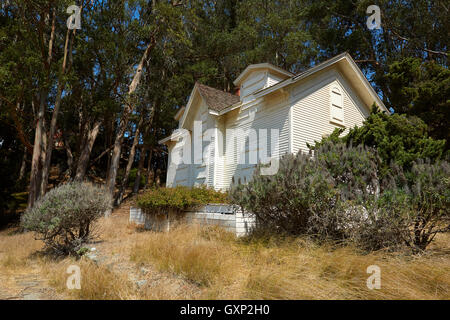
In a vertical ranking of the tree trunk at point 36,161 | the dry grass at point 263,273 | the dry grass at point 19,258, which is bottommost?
the dry grass at point 19,258

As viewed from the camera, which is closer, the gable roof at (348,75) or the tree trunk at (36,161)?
the gable roof at (348,75)

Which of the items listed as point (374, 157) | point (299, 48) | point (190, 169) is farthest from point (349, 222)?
point (299, 48)

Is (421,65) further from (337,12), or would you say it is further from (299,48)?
(337,12)

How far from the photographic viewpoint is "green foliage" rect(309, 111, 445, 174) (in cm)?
688

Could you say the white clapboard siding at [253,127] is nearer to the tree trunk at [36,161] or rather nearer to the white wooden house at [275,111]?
the white wooden house at [275,111]

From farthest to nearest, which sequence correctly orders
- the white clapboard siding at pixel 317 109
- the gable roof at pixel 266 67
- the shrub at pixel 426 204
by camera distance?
1. the gable roof at pixel 266 67
2. the white clapboard siding at pixel 317 109
3. the shrub at pixel 426 204

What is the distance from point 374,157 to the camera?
6.12 meters

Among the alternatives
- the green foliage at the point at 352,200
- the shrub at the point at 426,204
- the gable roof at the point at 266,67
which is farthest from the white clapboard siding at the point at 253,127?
the shrub at the point at 426,204

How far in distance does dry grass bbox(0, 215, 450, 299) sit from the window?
814cm

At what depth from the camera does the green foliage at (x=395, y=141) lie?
6.88 metres

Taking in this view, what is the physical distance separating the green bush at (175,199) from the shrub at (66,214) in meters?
2.43

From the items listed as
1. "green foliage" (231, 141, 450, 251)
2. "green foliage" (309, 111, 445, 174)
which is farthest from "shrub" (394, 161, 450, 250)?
"green foliage" (309, 111, 445, 174)

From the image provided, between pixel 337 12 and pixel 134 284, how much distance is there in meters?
26.8

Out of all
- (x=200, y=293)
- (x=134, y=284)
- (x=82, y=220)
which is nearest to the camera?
(x=200, y=293)
